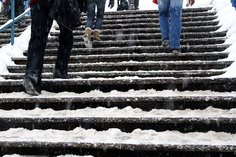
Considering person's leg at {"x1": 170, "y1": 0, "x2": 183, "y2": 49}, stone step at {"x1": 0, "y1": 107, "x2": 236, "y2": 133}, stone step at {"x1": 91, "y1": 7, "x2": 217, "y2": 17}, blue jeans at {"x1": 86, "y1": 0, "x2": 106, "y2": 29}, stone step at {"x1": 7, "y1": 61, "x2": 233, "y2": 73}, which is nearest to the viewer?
stone step at {"x1": 0, "y1": 107, "x2": 236, "y2": 133}

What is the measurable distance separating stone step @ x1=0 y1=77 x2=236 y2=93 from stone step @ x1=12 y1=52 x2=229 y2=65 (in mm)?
1047

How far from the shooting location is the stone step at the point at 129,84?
2.78 meters

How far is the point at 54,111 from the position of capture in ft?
8.73

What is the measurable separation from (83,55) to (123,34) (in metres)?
1.17

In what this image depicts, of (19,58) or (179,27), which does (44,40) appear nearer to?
(19,58)

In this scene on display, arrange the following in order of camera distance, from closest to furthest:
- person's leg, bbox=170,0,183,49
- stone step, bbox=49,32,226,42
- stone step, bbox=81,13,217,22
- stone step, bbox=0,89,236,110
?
1. stone step, bbox=0,89,236,110
2. person's leg, bbox=170,0,183,49
3. stone step, bbox=49,32,226,42
4. stone step, bbox=81,13,217,22

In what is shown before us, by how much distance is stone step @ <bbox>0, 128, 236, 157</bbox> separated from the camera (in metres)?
1.98

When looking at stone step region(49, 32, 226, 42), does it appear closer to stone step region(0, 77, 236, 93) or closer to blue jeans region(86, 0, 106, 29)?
blue jeans region(86, 0, 106, 29)

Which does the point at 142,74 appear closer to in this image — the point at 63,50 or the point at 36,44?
the point at 63,50

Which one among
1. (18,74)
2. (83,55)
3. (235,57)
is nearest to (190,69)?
(235,57)

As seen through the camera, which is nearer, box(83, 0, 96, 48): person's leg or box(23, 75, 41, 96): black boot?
box(23, 75, 41, 96): black boot

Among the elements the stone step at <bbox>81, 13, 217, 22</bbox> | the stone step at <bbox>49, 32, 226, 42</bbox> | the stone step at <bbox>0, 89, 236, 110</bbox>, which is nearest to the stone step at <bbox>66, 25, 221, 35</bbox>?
the stone step at <bbox>49, 32, 226, 42</bbox>

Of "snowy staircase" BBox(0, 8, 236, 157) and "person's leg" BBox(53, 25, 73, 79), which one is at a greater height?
"person's leg" BBox(53, 25, 73, 79)

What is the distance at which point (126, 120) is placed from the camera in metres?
2.33
